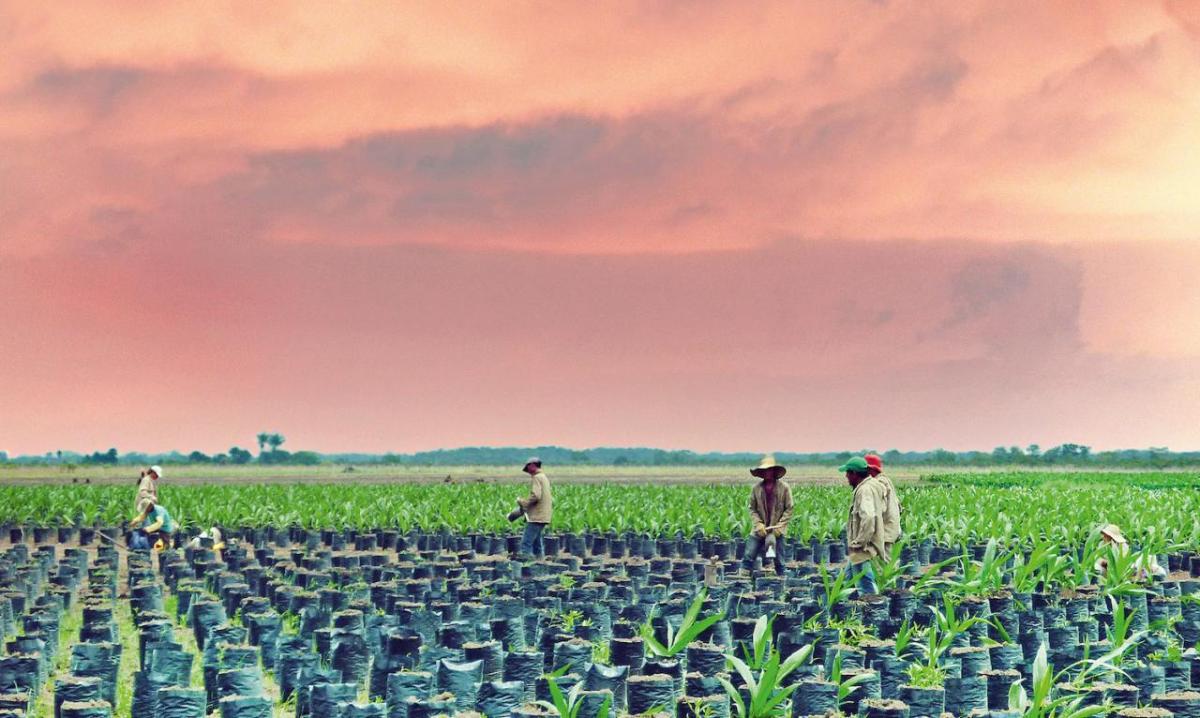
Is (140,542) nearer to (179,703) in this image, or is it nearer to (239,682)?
(239,682)

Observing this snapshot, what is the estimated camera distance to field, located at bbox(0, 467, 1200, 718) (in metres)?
8.61

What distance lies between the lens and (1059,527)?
71.1 ft

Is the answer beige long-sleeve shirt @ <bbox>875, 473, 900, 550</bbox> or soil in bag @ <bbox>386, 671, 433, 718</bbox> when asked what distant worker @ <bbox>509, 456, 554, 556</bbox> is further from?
soil in bag @ <bbox>386, 671, 433, 718</bbox>

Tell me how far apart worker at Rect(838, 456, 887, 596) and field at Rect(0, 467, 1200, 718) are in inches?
6.1

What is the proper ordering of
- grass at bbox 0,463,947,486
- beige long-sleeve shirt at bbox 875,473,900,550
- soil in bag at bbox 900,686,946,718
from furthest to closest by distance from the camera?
grass at bbox 0,463,947,486 → beige long-sleeve shirt at bbox 875,473,900,550 → soil in bag at bbox 900,686,946,718

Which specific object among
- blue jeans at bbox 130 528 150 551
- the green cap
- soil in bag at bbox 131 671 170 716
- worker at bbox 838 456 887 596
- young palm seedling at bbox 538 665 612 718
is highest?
the green cap

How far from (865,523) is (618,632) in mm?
2990

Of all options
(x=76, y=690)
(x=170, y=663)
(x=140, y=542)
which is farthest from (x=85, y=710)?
(x=140, y=542)

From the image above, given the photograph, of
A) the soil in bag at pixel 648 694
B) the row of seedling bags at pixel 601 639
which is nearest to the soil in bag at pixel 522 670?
the row of seedling bags at pixel 601 639

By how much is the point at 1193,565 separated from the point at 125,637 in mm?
15367

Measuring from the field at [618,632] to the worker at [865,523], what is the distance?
0.51ft

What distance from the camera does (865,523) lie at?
12.7 meters

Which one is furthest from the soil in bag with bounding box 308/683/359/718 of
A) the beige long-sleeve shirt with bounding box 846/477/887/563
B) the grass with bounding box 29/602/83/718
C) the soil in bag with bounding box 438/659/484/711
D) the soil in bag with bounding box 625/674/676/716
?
the beige long-sleeve shirt with bounding box 846/477/887/563

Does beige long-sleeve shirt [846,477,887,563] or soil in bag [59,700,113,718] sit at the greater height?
beige long-sleeve shirt [846,477,887,563]
